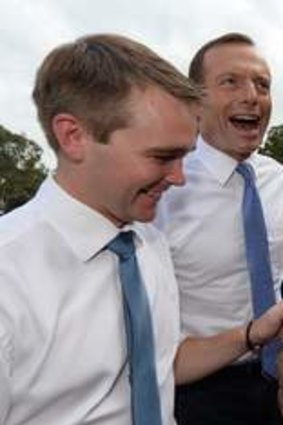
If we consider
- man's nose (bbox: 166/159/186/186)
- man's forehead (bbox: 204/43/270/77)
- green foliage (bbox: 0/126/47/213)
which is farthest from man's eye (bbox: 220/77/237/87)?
green foliage (bbox: 0/126/47/213)

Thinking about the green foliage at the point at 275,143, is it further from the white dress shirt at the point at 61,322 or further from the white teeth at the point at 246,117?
the white dress shirt at the point at 61,322

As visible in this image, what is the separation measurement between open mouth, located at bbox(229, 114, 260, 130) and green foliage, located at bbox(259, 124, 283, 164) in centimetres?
4875

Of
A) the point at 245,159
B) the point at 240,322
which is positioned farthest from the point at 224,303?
the point at 245,159

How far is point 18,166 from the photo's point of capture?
6562cm

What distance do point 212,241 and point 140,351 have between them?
111 centimetres

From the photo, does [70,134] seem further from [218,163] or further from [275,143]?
[275,143]

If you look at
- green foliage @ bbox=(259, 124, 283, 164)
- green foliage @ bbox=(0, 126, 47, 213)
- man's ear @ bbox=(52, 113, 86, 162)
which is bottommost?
green foliage @ bbox=(0, 126, 47, 213)

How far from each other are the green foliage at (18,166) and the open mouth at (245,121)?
5807 cm

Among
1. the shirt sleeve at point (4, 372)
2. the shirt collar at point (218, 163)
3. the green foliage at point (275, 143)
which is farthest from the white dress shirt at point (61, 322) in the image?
the green foliage at point (275, 143)

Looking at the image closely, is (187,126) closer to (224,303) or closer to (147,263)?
(147,263)

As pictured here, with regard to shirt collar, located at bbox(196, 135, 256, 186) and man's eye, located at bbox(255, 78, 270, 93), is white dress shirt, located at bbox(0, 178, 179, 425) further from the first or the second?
man's eye, located at bbox(255, 78, 270, 93)

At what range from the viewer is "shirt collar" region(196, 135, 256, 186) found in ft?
11.0

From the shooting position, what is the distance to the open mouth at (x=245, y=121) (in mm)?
3320

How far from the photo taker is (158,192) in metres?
2.31
